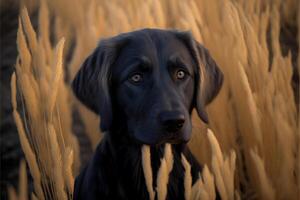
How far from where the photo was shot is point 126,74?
9.00 ft

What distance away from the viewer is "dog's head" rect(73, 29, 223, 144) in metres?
2.56

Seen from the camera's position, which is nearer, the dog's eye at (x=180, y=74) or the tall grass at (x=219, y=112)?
the tall grass at (x=219, y=112)

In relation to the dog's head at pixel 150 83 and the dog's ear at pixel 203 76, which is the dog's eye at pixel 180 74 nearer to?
the dog's head at pixel 150 83

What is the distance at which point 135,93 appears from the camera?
106 inches

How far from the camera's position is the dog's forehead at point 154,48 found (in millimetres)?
2746

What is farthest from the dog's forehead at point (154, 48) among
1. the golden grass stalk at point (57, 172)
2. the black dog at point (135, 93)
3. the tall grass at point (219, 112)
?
the golden grass stalk at point (57, 172)

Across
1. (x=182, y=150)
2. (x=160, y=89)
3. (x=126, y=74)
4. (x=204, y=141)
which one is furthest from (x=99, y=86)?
(x=204, y=141)

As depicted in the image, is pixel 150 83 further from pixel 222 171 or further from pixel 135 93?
pixel 222 171

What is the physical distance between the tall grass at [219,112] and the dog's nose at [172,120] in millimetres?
243

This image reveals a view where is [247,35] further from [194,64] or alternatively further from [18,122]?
[18,122]

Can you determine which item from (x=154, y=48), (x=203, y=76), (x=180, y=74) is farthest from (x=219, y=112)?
(x=154, y=48)

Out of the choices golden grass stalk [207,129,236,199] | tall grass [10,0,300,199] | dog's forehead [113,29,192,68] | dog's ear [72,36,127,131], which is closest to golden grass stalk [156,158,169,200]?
tall grass [10,0,300,199]

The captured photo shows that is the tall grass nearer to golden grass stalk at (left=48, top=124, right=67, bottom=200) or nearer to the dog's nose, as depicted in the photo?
golden grass stalk at (left=48, top=124, right=67, bottom=200)

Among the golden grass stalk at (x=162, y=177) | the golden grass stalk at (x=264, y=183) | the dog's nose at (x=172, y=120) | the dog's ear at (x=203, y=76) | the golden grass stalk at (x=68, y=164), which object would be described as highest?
the dog's ear at (x=203, y=76)
